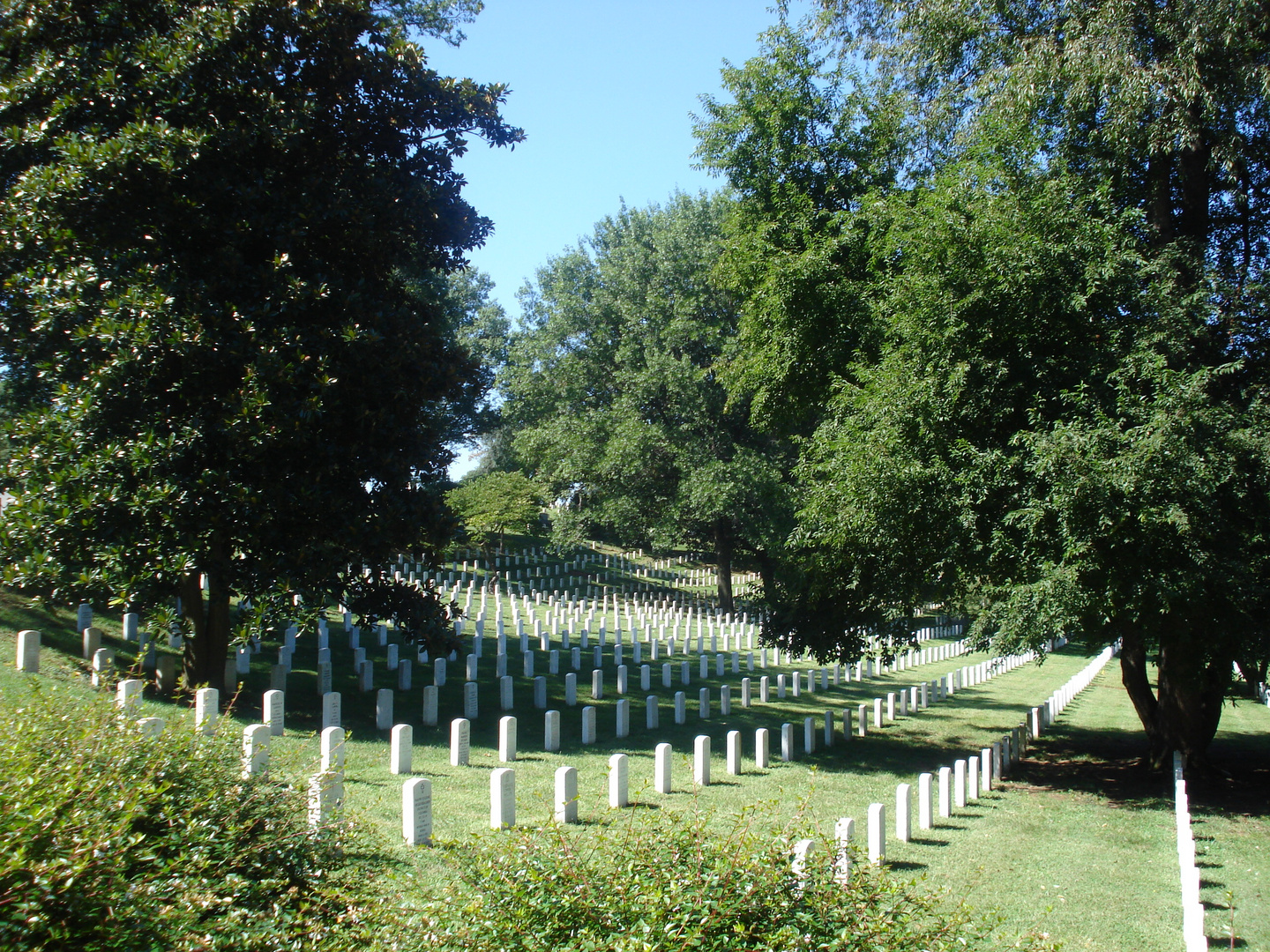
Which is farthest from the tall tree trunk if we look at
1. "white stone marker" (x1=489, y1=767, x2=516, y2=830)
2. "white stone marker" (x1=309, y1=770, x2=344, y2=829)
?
"white stone marker" (x1=489, y1=767, x2=516, y2=830)

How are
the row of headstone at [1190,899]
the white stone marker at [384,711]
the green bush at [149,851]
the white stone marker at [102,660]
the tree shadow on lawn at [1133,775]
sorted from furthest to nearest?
the tree shadow on lawn at [1133,775], the white stone marker at [384,711], the white stone marker at [102,660], the row of headstone at [1190,899], the green bush at [149,851]

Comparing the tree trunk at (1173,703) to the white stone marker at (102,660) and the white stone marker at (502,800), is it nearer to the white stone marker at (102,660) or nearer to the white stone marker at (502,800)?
the white stone marker at (502,800)

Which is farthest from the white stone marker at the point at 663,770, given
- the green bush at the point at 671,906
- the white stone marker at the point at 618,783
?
the green bush at the point at 671,906

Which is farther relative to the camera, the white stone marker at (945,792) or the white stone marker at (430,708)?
the white stone marker at (430,708)

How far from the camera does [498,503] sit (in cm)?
3938

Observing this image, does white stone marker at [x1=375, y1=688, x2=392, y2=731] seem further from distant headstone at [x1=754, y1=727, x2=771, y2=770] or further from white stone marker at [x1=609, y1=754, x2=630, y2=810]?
distant headstone at [x1=754, y1=727, x2=771, y2=770]

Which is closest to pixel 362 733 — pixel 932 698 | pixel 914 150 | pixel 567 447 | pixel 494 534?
A: pixel 914 150

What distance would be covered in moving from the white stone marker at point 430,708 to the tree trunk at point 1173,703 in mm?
9949

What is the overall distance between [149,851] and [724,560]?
31697mm

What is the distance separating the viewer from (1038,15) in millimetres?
12742

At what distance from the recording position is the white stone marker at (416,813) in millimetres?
6469

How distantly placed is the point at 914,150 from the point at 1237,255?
547 centimetres

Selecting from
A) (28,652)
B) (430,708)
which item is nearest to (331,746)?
(430,708)

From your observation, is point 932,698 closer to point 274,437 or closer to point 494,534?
point 274,437
